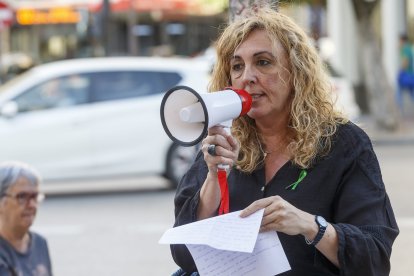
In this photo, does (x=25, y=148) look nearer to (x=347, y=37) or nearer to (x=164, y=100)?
(x=164, y=100)

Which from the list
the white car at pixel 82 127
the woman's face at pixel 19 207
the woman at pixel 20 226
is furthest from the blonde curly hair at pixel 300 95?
the white car at pixel 82 127

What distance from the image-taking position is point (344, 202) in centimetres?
269

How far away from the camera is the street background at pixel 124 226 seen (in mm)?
7891

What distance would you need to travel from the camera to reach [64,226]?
9781 mm

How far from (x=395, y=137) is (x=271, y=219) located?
552 inches

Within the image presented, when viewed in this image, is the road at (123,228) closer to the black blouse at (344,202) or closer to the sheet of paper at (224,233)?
the black blouse at (344,202)

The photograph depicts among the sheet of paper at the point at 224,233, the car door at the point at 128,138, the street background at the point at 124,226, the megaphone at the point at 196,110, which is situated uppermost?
the megaphone at the point at 196,110

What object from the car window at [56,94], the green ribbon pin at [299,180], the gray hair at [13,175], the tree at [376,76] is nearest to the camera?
the green ribbon pin at [299,180]

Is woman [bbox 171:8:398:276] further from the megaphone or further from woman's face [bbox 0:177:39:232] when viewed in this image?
woman's face [bbox 0:177:39:232]

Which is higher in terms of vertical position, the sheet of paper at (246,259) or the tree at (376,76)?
the sheet of paper at (246,259)

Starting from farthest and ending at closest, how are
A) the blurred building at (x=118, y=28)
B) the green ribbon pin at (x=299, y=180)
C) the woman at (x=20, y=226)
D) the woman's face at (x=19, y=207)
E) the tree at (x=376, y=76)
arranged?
the blurred building at (x=118, y=28) < the tree at (x=376, y=76) < the woman's face at (x=19, y=207) < the woman at (x=20, y=226) < the green ribbon pin at (x=299, y=180)

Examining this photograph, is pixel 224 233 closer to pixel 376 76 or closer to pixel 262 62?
pixel 262 62

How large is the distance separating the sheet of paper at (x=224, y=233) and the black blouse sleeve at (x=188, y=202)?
24 cm

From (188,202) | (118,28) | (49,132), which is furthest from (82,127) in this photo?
(118,28)
